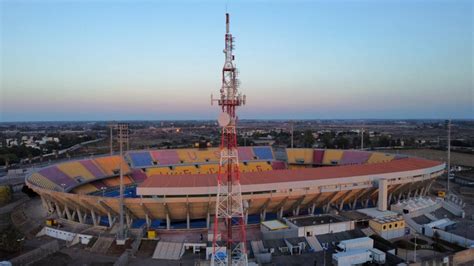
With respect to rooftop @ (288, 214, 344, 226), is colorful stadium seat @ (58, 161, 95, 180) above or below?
above

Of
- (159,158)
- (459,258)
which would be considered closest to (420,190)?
(459,258)

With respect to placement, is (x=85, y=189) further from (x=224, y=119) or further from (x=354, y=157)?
(x=354, y=157)

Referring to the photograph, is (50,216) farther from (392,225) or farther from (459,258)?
Answer: (459,258)

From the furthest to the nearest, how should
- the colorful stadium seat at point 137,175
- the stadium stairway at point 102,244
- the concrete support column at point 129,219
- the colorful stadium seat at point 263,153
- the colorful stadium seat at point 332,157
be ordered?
the colorful stadium seat at point 263,153, the colorful stadium seat at point 332,157, the colorful stadium seat at point 137,175, the concrete support column at point 129,219, the stadium stairway at point 102,244

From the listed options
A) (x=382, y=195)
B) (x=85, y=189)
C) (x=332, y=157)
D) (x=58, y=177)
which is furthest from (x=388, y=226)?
(x=58, y=177)

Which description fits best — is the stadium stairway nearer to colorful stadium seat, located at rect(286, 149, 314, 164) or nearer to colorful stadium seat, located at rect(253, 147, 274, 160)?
colorful stadium seat, located at rect(253, 147, 274, 160)

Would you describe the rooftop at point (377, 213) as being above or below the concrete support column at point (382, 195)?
below

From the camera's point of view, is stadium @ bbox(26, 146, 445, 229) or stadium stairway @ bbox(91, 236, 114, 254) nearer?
stadium stairway @ bbox(91, 236, 114, 254)

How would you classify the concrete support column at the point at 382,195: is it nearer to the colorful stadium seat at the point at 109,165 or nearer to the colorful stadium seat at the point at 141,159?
the colorful stadium seat at the point at 141,159

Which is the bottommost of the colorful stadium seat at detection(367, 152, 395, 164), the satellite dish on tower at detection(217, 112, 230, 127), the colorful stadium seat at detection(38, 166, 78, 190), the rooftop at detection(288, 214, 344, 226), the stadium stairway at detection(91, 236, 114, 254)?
the stadium stairway at detection(91, 236, 114, 254)

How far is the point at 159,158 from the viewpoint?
5297 cm

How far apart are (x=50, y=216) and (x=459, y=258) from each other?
113 ft

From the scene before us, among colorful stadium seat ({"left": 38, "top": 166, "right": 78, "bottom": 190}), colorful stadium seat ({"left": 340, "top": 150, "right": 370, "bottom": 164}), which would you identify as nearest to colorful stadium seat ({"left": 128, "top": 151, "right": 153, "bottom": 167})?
colorful stadium seat ({"left": 38, "top": 166, "right": 78, "bottom": 190})

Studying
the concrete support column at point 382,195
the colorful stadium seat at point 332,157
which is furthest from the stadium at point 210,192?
the colorful stadium seat at point 332,157
